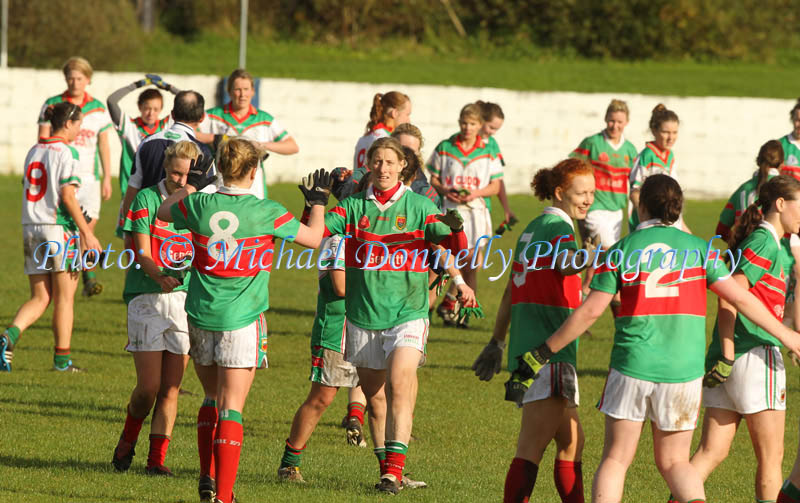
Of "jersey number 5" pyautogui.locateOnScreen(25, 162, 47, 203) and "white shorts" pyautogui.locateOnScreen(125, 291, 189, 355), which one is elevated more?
"jersey number 5" pyautogui.locateOnScreen(25, 162, 47, 203)

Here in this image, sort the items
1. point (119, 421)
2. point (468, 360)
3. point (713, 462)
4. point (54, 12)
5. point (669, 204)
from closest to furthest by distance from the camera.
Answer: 1. point (669, 204)
2. point (713, 462)
3. point (119, 421)
4. point (468, 360)
5. point (54, 12)

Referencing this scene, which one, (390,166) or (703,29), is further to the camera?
(703,29)

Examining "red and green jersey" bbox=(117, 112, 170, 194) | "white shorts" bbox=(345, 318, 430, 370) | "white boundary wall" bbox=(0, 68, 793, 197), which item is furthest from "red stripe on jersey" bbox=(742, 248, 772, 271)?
"white boundary wall" bbox=(0, 68, 793, 197)

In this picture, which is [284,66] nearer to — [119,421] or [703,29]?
[703,29]

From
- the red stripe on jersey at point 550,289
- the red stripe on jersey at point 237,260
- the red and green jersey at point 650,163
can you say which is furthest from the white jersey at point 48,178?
the red and green jersey at point 650,163

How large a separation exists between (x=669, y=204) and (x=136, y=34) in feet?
123

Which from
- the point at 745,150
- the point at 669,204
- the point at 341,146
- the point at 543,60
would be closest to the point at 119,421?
the point at 669,204

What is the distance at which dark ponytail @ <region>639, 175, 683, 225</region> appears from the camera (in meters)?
4.99

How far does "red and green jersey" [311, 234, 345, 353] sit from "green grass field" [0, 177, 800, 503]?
0.75 meters

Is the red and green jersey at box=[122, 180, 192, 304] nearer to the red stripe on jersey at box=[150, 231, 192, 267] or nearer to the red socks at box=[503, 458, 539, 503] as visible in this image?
the red stripe on jersey at box=[150, 231, 192, 267]

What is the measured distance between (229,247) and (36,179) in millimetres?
4133

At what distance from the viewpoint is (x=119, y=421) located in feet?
25.7

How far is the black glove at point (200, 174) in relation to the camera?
5953mm

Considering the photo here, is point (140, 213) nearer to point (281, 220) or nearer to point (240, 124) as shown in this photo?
point (281, 220)
